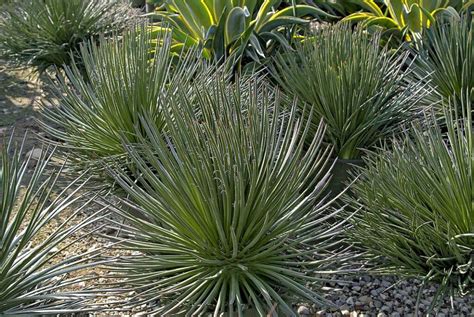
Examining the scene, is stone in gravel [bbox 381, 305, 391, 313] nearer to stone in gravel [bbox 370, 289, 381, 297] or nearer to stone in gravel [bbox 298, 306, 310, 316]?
stone in gravel [bbox 370, 289, 381, 297]

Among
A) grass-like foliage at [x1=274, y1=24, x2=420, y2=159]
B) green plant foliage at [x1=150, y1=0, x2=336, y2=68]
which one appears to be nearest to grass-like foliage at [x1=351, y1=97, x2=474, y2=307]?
grass-like foliage at [x1=274, y1=24, x2=420, y2=159]

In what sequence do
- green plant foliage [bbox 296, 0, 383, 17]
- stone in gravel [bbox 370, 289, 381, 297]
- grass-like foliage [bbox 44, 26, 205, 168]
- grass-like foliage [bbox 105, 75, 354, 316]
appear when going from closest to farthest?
grass-like foliage [bbox 105, 75, 354, 316] → stone in gravel [bbox 370, 289, 381, 297] → grass-like foliage [bbox 44, 26, 205, 168] → green plant foliage [bbox 296, 0, 383, 17]

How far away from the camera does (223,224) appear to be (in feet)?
6.60

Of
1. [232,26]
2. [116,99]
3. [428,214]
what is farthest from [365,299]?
[232,26]

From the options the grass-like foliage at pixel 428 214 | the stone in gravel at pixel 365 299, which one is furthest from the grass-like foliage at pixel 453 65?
the stone in gravel at pixel 365 299

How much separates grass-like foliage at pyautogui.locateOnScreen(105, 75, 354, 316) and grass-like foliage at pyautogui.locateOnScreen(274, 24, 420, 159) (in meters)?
0.92

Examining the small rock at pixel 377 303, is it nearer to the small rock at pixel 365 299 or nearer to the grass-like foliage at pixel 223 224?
the small rock at pixel 365 299

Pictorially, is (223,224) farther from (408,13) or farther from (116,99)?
(408,13)

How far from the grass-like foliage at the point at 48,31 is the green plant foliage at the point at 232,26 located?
484mm

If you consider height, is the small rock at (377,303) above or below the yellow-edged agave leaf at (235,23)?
below

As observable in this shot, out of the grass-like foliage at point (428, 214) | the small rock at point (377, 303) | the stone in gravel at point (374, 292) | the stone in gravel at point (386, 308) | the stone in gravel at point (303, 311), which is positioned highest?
the grass-like foliage at point (428, 214)

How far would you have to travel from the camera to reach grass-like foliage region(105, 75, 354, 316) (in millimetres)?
1961

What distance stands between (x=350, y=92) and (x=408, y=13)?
154 centimetres

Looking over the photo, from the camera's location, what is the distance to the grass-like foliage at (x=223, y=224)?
1.96m
